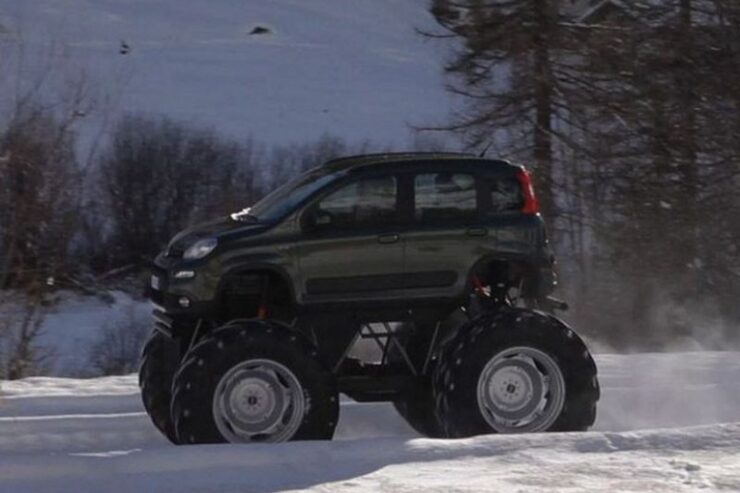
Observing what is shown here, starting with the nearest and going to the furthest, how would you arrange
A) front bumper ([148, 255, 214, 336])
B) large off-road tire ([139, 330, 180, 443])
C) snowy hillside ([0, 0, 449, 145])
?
1. front bumper ([148, 255, 214, 336])
2. large off-road tire ([139, 330, 180, 443])
3. snowy hillside ([0, 0, 449, 145])

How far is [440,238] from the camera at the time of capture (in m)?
10.7

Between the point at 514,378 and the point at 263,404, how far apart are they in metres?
1.74

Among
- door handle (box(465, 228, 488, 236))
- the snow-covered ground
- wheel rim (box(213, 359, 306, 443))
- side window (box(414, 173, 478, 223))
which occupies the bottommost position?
the snow-covered ground

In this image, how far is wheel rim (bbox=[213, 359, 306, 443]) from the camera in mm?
10195

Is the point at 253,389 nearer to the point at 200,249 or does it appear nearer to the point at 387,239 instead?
the point at 200,249

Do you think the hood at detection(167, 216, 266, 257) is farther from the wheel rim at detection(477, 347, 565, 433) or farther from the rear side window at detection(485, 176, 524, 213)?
the wheel rim at detection(477, 347, 565, 433)

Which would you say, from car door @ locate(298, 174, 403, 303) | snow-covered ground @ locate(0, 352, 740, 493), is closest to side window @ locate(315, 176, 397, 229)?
car door @ locate(298, 174, 403, 303)

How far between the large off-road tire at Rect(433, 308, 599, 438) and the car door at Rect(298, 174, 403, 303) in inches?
26.3

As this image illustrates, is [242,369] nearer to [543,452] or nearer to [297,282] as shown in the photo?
[297,282]

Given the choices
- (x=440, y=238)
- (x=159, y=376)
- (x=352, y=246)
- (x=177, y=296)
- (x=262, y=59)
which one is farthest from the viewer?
(x=262, y=59)

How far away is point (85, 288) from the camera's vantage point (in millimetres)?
24625

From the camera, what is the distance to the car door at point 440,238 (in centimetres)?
1065

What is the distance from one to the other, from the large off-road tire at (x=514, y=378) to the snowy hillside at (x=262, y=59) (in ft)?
80.4

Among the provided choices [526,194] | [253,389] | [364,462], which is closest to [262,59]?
[526,194]
